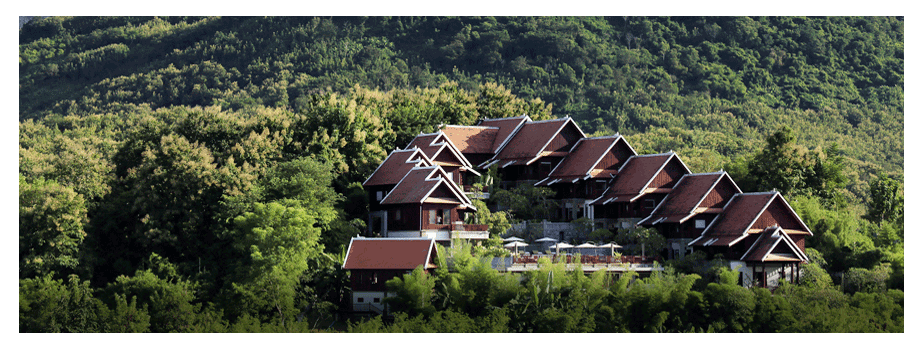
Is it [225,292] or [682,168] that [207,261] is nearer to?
[225,292]

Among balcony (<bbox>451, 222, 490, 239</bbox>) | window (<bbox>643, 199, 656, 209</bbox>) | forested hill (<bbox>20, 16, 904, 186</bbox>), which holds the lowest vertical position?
balcony (<bbox>451, 222, 490, 239</bbox>)

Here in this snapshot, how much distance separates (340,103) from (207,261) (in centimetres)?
1157

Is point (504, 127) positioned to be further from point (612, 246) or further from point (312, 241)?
point (312, 241)

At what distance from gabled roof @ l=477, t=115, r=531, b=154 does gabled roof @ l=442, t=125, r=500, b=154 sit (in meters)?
0.16

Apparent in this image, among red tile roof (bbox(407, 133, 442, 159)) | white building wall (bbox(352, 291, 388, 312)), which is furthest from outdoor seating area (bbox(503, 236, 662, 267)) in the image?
red tile roof (bbox(407, 133, 442, 159))

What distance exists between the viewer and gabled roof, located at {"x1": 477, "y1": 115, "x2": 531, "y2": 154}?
6419 cm

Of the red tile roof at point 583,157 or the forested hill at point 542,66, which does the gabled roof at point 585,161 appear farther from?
the forested hill at point 542,66

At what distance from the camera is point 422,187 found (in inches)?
2163

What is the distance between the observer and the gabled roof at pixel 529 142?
202 feet

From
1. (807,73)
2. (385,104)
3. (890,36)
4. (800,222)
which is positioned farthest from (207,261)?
(890,36)

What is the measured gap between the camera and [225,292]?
50938 millimetres

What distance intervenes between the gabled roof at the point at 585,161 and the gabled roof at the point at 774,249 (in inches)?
336

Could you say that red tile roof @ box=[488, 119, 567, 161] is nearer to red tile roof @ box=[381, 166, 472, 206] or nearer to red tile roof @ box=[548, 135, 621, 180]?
red tile roof @ box=[548, 135, 621, 180]

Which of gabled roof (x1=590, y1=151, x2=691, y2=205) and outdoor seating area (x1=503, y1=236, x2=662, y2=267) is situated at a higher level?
gabled roof (x1=590, y1=151, x2=691, y2=205)
